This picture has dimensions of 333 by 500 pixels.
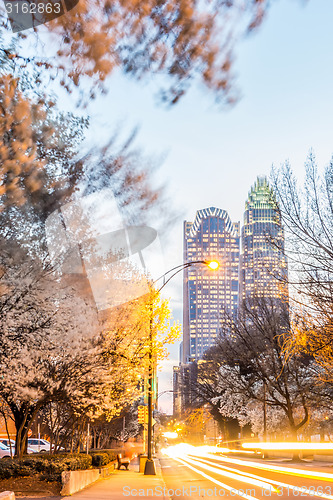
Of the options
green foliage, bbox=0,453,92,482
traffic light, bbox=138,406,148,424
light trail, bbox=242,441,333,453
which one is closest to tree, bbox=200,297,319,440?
light trail, bbox=242,441,333,453

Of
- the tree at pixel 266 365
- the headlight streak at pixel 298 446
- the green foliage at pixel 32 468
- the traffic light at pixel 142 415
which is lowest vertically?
the headlight streak at pixel 298 446

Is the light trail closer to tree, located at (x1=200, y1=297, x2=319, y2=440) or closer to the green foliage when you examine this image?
tree, located at (x1=200, y1=297, x2=319, y2=440)

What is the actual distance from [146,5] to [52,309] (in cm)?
1290

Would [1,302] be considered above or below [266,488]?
above

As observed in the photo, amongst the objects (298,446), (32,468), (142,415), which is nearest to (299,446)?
(298,446)

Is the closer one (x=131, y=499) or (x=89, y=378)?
(x=131, y=499)

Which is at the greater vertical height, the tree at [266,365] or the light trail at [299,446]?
the tree at [266,365]

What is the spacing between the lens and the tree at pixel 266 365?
43.3 metres

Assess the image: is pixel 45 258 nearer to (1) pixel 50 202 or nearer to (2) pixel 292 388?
(1) pixel 50 202

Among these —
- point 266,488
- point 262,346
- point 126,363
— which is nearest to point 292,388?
point 262,346

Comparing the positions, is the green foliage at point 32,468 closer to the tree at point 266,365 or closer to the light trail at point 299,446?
the tree at point 266,365

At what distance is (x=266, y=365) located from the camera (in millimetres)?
46312

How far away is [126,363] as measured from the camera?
20359 mm

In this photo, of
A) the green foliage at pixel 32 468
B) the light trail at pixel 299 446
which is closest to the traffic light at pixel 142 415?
the light trail at pixel 299 446
